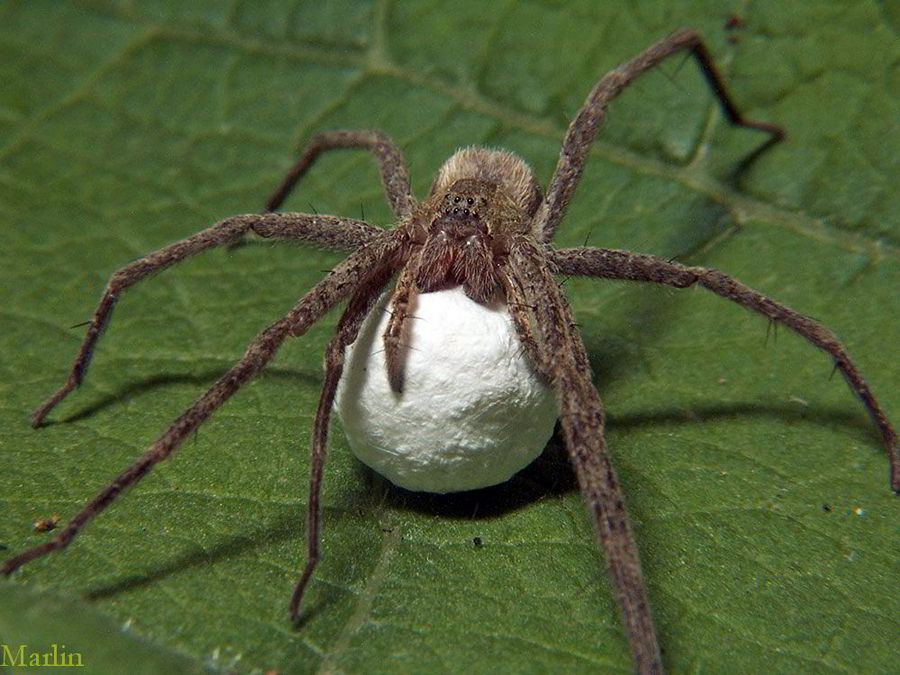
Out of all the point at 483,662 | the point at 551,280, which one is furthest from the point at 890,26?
the point at 483,662

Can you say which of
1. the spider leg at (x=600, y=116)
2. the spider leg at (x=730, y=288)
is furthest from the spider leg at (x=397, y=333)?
the spider leg at (x=600, y=116)

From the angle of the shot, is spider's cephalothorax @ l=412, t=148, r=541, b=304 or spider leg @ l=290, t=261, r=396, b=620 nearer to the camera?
spider leg @ l=290, t=261, r=396, b=620

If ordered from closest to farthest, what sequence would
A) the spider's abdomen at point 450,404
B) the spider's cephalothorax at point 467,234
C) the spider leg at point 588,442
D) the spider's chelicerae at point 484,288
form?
the spider leg at point 588,442 < the spider's chelicerae at point 484,288 < the spider's abdomen at point 450,404 < the spider's cephalothorax at point 467,234

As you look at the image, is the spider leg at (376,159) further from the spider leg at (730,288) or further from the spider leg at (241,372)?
the spider leg at (730,288)

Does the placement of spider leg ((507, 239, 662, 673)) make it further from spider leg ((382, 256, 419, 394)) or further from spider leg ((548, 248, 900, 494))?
spider leg ((382, 256, 419, 394))

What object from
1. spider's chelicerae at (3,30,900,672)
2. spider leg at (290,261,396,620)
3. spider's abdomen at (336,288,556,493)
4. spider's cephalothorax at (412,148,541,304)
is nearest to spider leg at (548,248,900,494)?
spider's chelicerae at (3,30,900,672)

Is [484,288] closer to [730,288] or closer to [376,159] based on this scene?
[730,288]

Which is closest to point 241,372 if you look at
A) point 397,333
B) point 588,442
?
point 397,333
